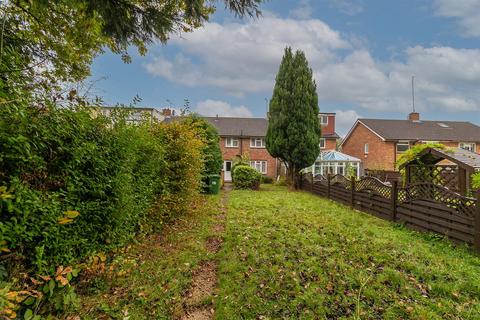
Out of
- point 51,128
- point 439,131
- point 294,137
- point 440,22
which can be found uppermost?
point 440,22

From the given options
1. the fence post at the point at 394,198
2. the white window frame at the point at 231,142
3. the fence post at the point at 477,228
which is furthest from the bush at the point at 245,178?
the fence post at the point at 477,228

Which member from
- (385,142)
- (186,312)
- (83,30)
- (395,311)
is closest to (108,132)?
(186,312)

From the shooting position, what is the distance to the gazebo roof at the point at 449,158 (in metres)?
7.47

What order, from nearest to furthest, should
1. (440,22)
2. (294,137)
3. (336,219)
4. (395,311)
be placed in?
(395,311) → (336,219) → (440,22) → (294,137)

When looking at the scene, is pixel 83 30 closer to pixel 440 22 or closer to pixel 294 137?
pixel 440 22

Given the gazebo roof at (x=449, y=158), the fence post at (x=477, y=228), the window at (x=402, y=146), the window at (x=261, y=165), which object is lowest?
the fence post at (x=477, y=228)

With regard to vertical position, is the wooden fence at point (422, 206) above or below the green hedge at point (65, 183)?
below

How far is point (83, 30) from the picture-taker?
16.8ft

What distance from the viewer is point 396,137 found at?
2433 cm

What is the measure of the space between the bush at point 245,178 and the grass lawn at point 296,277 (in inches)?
424

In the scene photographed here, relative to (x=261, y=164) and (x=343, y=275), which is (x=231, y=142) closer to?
(x=261, y=164)

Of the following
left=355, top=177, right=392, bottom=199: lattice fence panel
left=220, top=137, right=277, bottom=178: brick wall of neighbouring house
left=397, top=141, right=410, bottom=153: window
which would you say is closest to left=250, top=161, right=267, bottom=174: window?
left=220, top=137, right=277, bottom=178: brick wall of neighbouring house

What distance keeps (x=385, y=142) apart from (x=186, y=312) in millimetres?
25716

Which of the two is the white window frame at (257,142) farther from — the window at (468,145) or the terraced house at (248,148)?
the window at (468,145)
